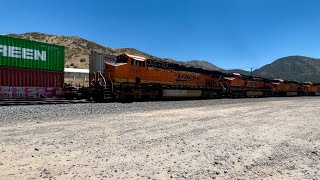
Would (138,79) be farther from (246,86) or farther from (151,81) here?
(246,86)

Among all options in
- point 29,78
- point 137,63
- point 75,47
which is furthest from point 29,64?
point 75,47

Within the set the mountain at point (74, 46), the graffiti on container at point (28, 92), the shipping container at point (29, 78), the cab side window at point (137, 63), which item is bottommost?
the graffiti on container at point (28, 92)

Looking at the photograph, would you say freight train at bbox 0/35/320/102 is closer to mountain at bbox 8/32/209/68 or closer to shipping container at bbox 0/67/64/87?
shipping container at bbox 0/67/64/87

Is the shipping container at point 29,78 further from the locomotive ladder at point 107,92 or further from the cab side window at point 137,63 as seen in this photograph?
the cab side window at point 137,63

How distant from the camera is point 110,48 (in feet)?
337

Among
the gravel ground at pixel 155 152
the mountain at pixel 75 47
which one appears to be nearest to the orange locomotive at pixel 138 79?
Answer: the gravel ground at pixel 155 152

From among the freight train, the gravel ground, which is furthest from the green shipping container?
the gravel ground

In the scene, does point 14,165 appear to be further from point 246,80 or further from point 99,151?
point 246,80

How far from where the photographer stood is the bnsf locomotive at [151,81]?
80.7 ft

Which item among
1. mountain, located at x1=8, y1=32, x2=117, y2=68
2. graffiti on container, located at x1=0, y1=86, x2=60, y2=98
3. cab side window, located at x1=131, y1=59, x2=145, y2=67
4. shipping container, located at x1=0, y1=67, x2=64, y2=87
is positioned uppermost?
mountain, located at x1=8, y1=32, x2=117, y2=68

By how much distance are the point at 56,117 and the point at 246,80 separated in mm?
36332

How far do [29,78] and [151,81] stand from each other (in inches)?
387

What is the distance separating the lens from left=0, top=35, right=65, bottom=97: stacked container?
74.8ft

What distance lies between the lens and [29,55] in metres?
24.4
